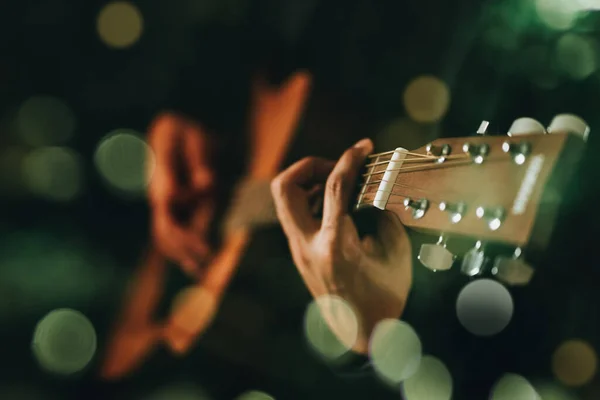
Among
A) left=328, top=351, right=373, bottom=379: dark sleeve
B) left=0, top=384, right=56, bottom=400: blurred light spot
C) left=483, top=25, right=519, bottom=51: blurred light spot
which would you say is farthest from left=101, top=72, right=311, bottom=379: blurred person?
left=483, top=25, right=519, bottom=51: blurred light spot

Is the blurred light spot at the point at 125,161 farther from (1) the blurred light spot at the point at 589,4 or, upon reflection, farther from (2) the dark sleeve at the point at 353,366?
(1) the blurred light spot at the point at 589,4

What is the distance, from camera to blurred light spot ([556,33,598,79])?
33.4 inches

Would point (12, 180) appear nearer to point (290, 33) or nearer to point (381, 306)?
point (290, 33)

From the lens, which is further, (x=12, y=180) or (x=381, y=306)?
(x=12, y=180)

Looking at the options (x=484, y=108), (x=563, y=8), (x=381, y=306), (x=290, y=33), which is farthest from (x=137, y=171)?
(x=563, y=8)

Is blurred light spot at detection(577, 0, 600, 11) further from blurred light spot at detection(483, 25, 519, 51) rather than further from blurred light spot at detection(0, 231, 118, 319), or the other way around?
blurred light spot at detection(0, 231, 118, 319)

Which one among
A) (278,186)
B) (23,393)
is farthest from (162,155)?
(23,393)

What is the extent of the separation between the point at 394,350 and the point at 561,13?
56 centimetres

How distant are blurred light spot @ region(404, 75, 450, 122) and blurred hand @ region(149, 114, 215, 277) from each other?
402 millimetres

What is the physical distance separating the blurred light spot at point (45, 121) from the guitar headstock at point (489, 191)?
0.70 m

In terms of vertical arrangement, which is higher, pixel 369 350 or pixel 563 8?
pixel 563 8

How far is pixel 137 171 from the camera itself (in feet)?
4.04

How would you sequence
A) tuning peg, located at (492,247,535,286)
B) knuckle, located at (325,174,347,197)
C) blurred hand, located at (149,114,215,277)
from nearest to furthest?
tuning peg, located at (492,247,535,286) < knuckle, located at (325,174,347,197) < blurred hand, located at (149,114,215,277)

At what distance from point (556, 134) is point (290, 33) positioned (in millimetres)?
726
